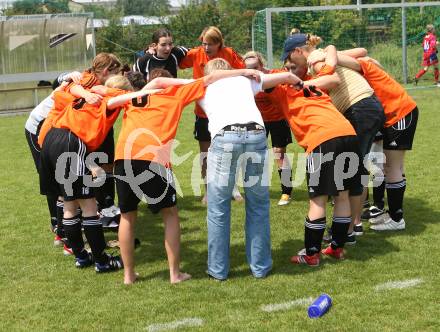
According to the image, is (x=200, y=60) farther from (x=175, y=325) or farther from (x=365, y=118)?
(x=175, y=325)

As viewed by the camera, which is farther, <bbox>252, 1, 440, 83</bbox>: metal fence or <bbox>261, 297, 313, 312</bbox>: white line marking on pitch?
<bbox>252, 1, 440, 83</bbox>: metal fence

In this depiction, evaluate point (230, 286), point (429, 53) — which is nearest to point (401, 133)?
point (230, 286)

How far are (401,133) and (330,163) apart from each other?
4.20ft

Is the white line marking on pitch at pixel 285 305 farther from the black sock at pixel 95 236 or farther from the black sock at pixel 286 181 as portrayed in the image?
the black sock at pixel 286 181

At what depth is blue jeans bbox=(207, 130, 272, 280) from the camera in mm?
5004

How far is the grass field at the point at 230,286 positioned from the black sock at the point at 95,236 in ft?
0.59

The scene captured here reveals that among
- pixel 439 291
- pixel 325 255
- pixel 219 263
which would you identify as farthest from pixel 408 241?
pixel 219 263

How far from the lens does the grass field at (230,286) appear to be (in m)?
4.39

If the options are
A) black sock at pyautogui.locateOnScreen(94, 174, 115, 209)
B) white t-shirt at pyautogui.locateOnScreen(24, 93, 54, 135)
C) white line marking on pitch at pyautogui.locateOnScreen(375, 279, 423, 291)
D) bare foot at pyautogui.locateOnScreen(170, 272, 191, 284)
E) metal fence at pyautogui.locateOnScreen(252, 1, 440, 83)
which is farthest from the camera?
metal fence at pyautogui.locateOnScreen(252, 1, 440, 83)

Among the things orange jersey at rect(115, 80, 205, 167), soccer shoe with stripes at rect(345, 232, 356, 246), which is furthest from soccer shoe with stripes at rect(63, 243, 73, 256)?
soccer shoe with stripes at rect(345, 232, 356, 246)

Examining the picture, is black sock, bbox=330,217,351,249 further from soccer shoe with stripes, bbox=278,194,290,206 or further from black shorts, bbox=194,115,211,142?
black shorts, bbox=194,115,211,142

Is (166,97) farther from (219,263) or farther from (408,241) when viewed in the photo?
(408,241)

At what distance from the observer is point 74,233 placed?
219 inches

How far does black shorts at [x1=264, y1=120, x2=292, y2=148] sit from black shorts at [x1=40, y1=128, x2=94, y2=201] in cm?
300
